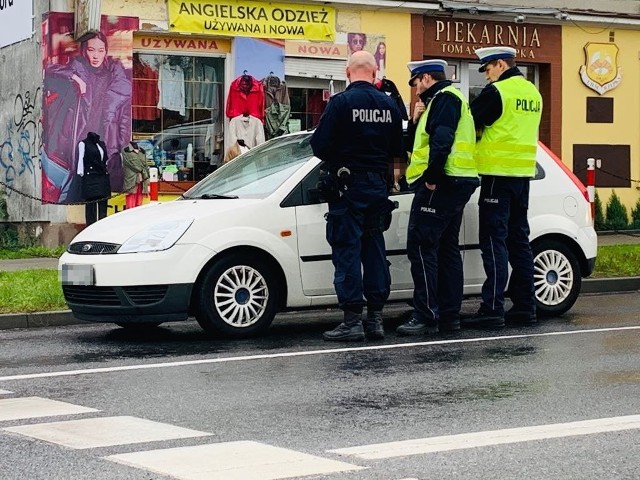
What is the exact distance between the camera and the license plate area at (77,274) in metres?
9.62

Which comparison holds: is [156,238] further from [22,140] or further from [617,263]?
[22,140]

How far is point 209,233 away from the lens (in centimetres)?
965

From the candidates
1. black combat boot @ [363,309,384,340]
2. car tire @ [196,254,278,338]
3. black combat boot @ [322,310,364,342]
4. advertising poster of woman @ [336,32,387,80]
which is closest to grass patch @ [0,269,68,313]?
car tire @ [196,254,278,338]

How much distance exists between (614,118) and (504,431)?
20076 millimetres

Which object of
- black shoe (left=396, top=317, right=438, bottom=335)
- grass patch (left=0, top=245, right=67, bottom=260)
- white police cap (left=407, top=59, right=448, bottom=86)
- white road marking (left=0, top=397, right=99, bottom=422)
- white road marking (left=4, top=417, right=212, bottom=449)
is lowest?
white road marking (left=0, top=397, right=99, bottom=422)

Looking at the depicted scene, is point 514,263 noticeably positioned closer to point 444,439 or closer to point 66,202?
point 444,439

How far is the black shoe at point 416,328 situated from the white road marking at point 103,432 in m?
3.83

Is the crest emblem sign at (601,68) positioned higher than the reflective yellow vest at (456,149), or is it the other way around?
the crest emblem sign at (601,68)

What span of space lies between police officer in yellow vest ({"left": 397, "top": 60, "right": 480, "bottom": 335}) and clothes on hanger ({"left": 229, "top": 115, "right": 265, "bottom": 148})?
11.2 meters

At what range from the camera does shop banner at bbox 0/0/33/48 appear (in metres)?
20.9

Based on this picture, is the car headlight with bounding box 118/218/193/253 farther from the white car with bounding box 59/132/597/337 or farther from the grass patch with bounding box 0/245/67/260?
the grass patch with bounding box 0/245/67/260

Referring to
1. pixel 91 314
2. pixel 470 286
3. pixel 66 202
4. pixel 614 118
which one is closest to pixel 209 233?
pixel 91 314

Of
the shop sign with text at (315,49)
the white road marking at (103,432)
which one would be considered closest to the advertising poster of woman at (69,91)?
the shop sign with text at (315,49)

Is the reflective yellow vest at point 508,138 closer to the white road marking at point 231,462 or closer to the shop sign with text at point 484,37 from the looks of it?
the white road marking at point 231,462
